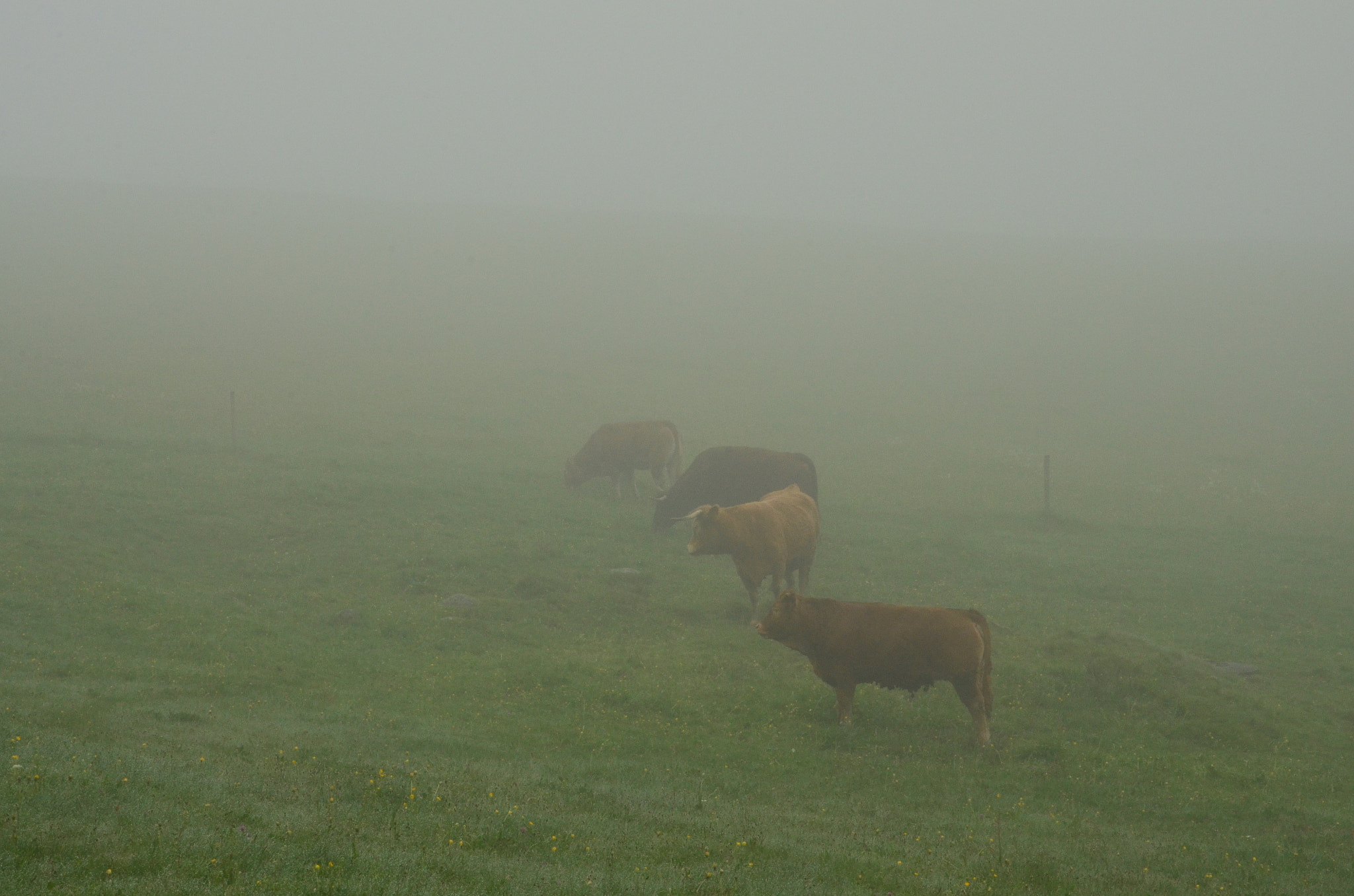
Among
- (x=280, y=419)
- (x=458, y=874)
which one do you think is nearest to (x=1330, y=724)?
(x=458, y=874)

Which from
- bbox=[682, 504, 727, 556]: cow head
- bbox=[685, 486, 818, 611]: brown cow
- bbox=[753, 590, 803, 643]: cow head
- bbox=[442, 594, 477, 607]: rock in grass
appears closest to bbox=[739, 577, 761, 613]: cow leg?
bbox=[685, 486, 818, 611]: brown cow

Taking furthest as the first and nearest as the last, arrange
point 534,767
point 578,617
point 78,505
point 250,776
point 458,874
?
point 78,505, point 578,617, point 534,767, point 250,776, point 458,874

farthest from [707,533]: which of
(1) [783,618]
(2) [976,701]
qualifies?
(2) [976,701]

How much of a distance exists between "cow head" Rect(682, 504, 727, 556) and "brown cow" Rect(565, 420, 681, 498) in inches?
435

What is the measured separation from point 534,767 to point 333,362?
123 feet

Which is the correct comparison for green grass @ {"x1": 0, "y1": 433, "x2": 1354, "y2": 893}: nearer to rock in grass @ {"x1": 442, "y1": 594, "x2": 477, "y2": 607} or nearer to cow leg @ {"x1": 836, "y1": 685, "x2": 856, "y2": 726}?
rock in grass @ {"x1": 442, "y1": 594, "x2": 477, "y2": 607}

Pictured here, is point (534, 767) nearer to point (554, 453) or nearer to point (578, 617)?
point (578, 617)

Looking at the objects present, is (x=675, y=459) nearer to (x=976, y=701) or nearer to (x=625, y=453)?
(x=625, y=453)

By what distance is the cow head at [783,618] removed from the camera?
13898 millimetres

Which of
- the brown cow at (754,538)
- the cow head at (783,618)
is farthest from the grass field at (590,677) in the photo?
the cow head at (783,618)

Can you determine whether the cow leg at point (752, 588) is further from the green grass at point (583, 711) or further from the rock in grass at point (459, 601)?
the rock in grass at point (459, 601)

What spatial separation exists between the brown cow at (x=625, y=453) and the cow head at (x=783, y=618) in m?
16.5

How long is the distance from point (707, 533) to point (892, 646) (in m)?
6.56

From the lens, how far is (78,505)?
72.5 feet
